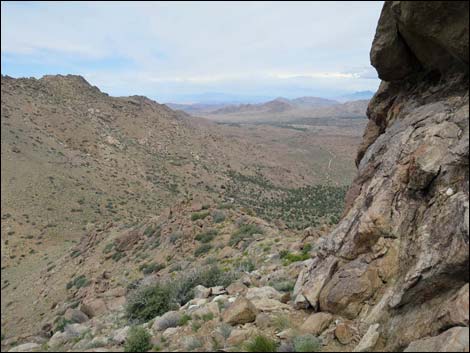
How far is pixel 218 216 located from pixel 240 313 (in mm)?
14033

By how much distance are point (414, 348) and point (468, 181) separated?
298 centimetres

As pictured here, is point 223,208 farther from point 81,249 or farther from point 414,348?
point 414,348

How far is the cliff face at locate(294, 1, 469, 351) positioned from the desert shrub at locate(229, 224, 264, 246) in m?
9.51

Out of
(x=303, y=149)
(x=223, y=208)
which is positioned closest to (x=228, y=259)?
(x=223, y=208)

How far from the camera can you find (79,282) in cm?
1908

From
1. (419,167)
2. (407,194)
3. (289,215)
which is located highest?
(419,167)

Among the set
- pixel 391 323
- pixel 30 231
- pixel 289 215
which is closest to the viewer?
pixel 391 323

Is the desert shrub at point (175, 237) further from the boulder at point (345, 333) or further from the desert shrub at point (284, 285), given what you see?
the boulder at point (345, 333)

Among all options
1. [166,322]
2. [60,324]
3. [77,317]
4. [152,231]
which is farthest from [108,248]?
[166,322]

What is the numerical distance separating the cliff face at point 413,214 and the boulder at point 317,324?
0.28 metres

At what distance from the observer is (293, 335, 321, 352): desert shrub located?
22.2 ft

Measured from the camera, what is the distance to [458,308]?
223 inches

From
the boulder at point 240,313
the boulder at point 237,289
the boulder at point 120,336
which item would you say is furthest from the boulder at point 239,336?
the boulder at point 237,289

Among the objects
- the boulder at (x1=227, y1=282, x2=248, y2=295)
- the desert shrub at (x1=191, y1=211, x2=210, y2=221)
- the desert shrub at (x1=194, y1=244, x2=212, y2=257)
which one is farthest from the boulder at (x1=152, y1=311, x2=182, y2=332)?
the desert shrub at (x1=191, y1=211, x2=210, y2=221)
